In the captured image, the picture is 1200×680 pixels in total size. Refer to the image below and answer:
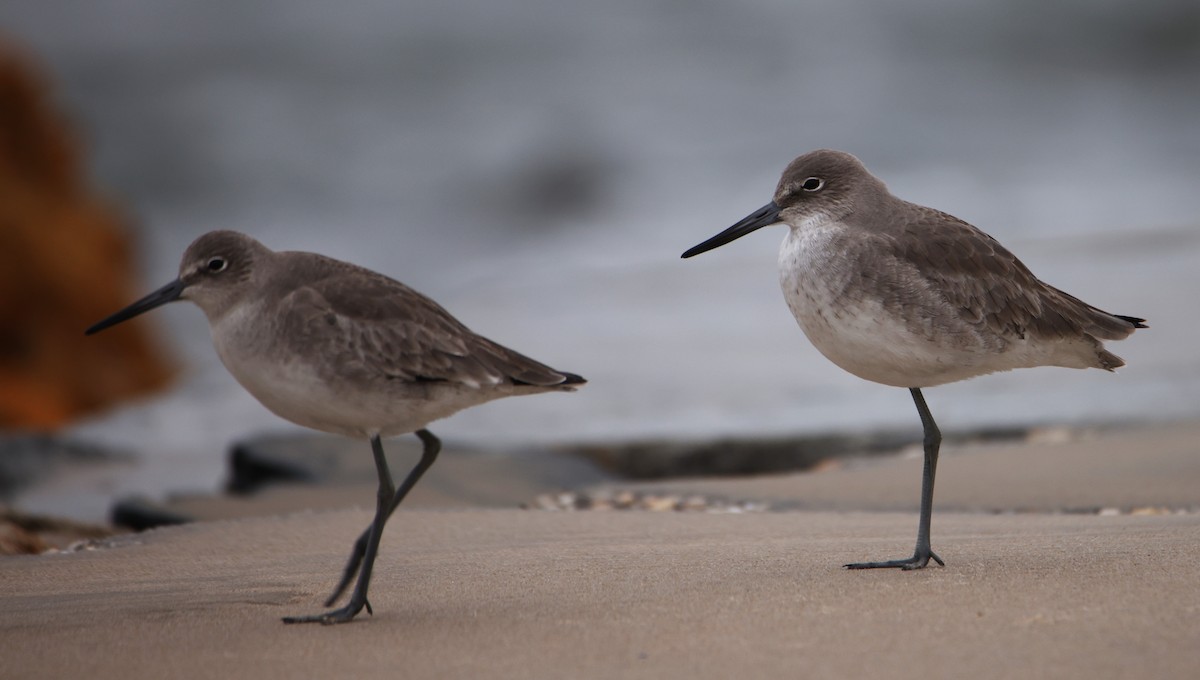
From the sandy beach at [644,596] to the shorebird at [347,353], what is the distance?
377 millimetres

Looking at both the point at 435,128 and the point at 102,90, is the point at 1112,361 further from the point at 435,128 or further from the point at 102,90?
the point at 102,90

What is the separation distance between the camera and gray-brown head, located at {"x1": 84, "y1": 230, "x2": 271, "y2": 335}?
4.06 metres

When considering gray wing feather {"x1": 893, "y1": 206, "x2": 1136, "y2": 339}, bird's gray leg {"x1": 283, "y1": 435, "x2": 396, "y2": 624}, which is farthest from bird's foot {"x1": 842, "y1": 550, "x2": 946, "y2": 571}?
bird's gray leg {"x1": 283, "y1": 435, "x2": 396, "y2": 624}

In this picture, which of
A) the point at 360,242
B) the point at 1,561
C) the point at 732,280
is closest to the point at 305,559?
the point at 1,561

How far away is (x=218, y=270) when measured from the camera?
4086 millimetres

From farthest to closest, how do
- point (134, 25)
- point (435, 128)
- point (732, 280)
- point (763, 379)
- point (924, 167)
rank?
point (134, 25) → point (435, 128) → point (924, 167) → point (732, 280) → point (763, 379)

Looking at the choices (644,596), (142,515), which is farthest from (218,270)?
(142,515)

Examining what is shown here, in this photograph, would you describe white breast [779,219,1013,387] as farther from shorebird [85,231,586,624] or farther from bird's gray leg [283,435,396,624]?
bird's gray leg [283,435,396,624]

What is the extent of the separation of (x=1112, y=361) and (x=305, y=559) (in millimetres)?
2988

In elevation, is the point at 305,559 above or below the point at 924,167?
below

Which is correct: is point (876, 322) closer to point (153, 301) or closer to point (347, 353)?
point (347, 353)

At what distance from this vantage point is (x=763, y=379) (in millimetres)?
10047

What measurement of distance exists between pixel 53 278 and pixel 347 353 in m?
11.4

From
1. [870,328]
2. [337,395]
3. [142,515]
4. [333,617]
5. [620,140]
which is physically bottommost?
[333,617]
